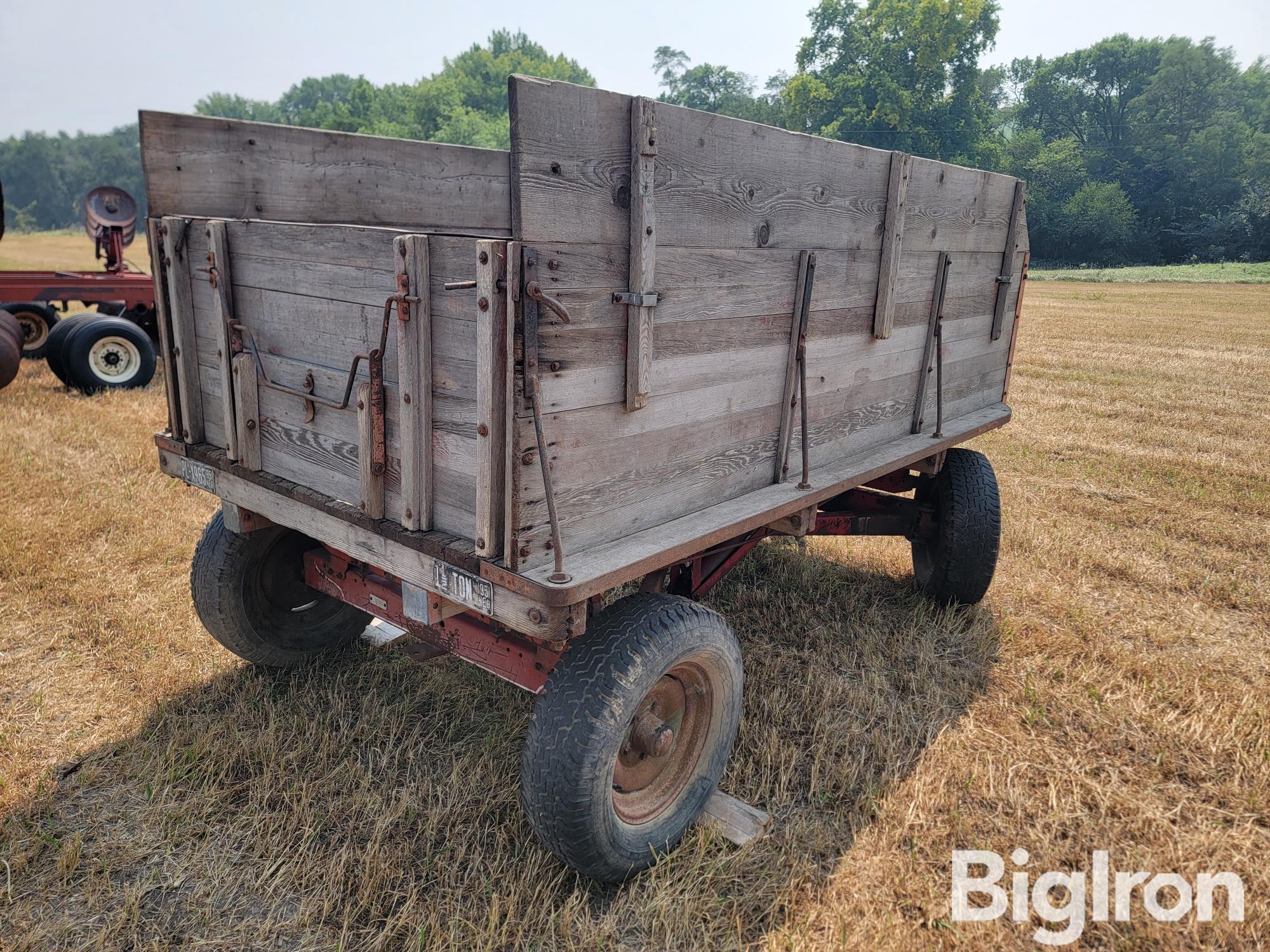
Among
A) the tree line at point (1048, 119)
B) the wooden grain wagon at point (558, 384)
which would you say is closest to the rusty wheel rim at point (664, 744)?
the wooden grain wagon at point (558, 384)

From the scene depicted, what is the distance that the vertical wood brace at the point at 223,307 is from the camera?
2732mm

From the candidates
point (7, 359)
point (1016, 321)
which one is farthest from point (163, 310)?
point (7, 359)

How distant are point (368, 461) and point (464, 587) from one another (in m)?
0.48

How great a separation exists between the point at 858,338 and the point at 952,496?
1511mm

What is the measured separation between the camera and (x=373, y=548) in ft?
8.33

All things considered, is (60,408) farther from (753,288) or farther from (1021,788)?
(1021,788)

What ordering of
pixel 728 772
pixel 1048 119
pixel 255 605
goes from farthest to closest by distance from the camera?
pixel 1048 119 → pixel 255 605 → pixel 728 772

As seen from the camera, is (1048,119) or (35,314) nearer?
(35,314)

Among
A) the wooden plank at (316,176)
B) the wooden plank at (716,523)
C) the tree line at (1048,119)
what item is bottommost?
the wooden plank at (716,523)

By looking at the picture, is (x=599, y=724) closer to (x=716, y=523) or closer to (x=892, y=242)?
(x=716, y=523)

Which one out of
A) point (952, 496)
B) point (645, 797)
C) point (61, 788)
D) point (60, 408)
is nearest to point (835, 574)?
point (952, 496)

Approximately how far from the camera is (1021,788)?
3.20 m

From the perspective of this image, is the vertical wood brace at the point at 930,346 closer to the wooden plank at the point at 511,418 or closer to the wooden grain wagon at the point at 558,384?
the wooden grain wagon at the point at 558,384

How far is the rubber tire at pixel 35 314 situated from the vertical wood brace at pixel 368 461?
33.1 ft
